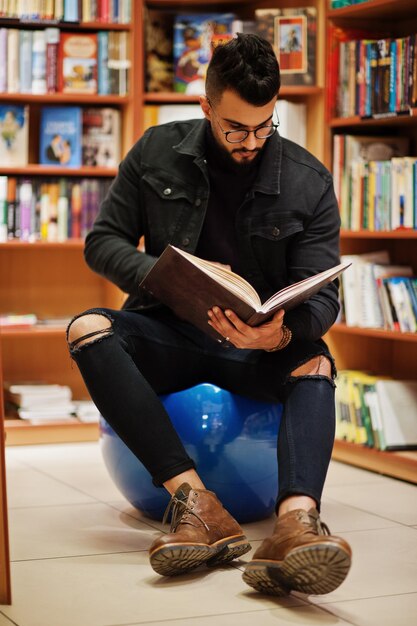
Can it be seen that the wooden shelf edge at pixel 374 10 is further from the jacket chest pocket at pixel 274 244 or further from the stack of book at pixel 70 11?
the jacket chest pocket at pixel 274 244

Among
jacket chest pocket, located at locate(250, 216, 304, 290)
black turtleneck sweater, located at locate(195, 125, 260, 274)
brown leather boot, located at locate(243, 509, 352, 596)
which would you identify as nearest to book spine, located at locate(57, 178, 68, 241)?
black turtleneck sweater, located at locate(195, 125, 260, 274)

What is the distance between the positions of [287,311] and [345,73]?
1419 mm

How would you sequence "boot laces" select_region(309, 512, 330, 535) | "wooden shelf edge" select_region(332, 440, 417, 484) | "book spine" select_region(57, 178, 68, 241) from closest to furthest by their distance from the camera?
"boot laces" select_region(309, 512, 330, 535) → "wooden shelf edge" select_region(332, 440, 417, 484) → "book spine" select_region(57, 178, 68, 241)

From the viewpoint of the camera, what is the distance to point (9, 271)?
3.66 metres

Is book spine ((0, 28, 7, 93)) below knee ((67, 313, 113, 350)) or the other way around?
the other way around

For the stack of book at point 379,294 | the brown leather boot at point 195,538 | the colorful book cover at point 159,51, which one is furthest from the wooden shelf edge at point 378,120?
the brown leather boot at point 195,538

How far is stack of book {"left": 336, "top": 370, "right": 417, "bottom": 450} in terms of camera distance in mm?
2996

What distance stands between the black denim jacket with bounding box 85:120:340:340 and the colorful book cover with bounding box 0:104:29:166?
1.24m

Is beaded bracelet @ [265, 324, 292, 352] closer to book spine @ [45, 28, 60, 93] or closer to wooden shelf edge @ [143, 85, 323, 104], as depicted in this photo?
wooden shelf edge @ [143, 85, 323, 104]

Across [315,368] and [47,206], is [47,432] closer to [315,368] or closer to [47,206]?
[47,206]

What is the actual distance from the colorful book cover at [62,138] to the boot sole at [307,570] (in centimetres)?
212

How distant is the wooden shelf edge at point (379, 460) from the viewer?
113 inches

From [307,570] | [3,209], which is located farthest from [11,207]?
[307,570]

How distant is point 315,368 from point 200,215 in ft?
1.53
